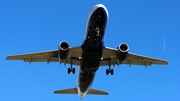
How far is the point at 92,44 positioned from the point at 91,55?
151 centimetres

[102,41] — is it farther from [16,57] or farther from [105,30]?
[16,57]

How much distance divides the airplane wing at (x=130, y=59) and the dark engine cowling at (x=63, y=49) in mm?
4830

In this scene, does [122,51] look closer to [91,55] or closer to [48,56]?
[91,55]

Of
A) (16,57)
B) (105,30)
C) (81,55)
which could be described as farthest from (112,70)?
(16,57)

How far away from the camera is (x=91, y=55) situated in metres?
33.8

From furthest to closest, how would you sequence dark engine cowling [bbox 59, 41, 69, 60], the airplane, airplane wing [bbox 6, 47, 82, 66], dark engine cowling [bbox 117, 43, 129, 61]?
airplane wing [bbox 6, 47, 82, 66], dark engine cowling [bbox 117, 43, 129, 61], dark engine cowling [bbox 59, 41, 69, 60], the airplane

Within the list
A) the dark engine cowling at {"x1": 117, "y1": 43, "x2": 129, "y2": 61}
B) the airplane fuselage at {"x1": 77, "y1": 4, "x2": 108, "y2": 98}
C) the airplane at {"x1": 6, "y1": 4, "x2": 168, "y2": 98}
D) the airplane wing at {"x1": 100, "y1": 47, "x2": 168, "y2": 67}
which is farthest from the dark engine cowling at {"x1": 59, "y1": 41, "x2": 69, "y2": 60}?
the dark engine cowling at {"x1": 117, "y1": 43, "x2": 129, "y2": 61}

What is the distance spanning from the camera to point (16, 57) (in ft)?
122

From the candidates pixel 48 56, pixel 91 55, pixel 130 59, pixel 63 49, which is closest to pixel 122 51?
pixel 91 55

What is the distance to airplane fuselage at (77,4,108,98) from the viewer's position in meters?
31.2

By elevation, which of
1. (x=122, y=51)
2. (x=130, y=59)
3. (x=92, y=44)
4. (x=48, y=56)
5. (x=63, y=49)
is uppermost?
(x=92, y=44)

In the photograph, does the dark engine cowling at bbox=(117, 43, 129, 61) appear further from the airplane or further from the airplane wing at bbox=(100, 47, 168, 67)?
the airplane wing at bbox=(100, 47, 168, 67)

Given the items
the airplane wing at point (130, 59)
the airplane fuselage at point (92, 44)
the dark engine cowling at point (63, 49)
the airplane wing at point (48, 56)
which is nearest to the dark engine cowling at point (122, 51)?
the airplane wing at point (130, 59)

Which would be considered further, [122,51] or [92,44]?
[122,51]
